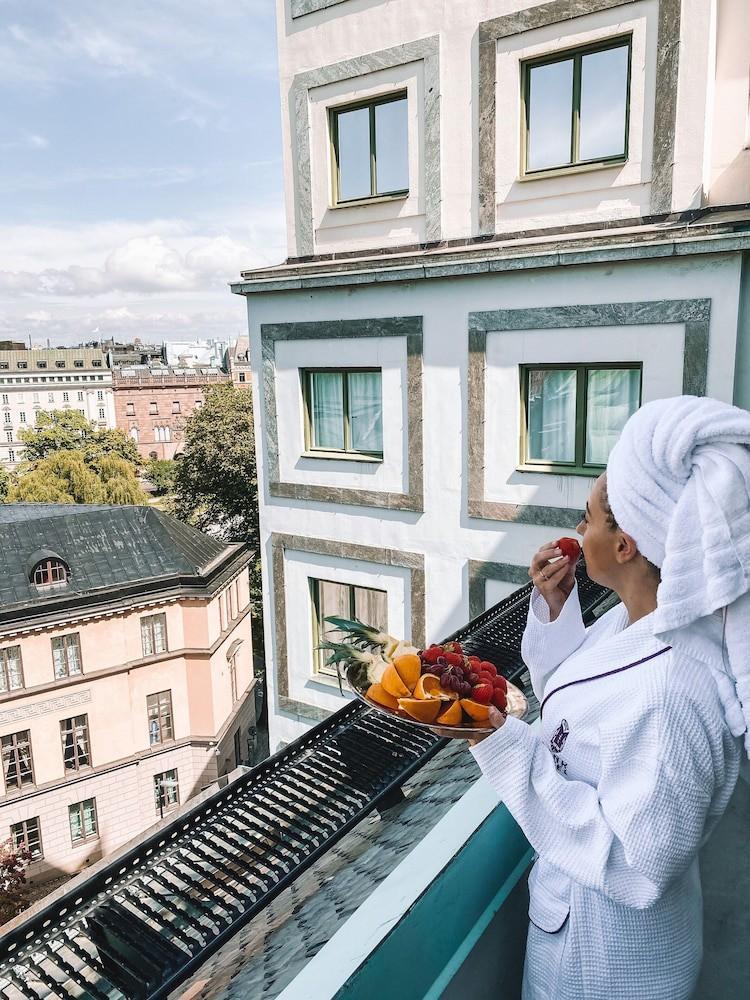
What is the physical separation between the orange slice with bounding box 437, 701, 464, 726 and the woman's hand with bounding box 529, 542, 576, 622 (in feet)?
1.84

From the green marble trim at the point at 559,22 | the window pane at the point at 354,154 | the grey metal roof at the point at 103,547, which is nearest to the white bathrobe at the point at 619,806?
the green marble trim at the point at 559,22

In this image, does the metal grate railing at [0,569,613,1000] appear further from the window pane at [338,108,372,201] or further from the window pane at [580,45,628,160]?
the window pane at [338,108,372,201]

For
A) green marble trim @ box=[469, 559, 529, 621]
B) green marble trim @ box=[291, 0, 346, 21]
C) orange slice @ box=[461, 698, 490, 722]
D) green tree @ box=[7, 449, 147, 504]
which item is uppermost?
green marble trim @ box=[291, 0, 346, 21]

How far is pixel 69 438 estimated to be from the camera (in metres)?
57.4

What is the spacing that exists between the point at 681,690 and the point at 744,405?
293 inches

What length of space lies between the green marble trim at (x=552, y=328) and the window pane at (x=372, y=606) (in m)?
2.20

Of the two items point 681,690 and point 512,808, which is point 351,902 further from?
point 681,690

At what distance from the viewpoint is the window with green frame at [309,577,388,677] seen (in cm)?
Answer: 1120

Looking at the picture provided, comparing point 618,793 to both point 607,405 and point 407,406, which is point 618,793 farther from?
point 407,406

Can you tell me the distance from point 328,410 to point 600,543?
9.45m

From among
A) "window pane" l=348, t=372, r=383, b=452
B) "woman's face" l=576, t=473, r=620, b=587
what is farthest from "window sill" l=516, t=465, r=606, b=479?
"woman's face" l=576, t=473, r=620, b=587

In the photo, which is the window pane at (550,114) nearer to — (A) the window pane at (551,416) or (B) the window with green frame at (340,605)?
(A) the window pane at (551,416)

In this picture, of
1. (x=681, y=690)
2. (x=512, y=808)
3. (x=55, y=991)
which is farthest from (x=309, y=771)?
(x=681, y=690)

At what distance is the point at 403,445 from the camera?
1023 cm
